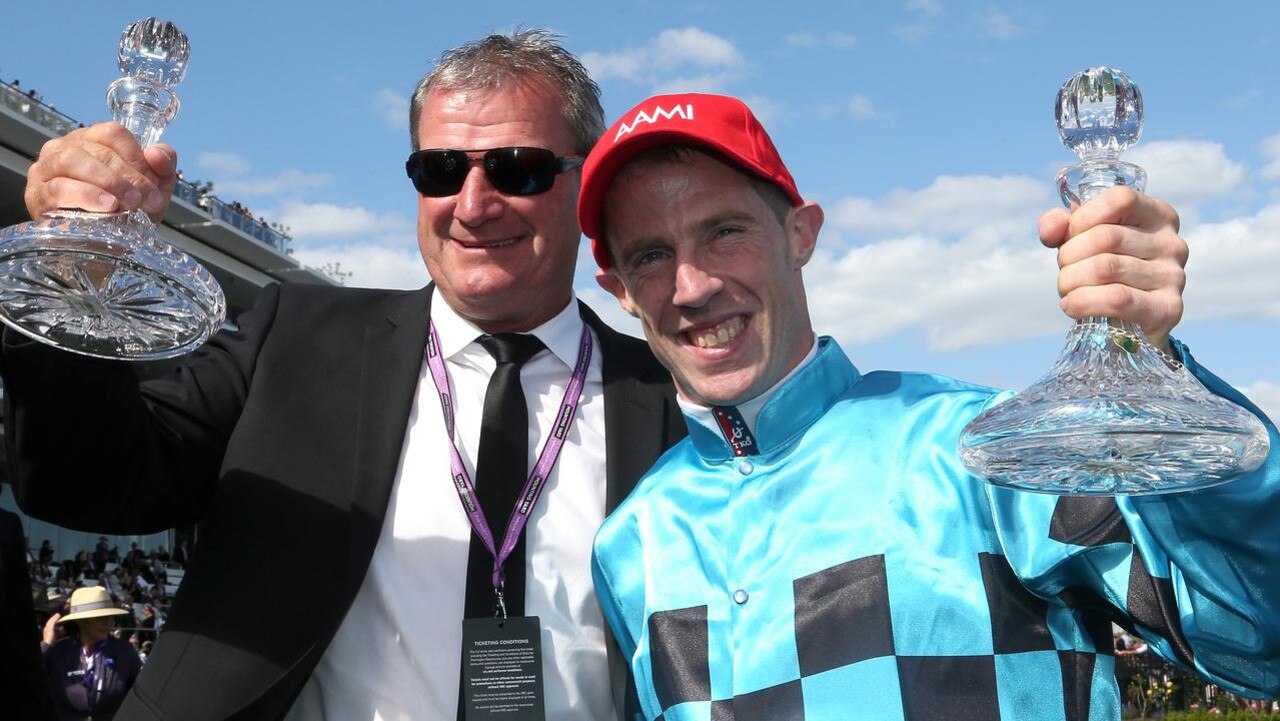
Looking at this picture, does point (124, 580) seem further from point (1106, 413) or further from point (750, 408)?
point (1106, 413)

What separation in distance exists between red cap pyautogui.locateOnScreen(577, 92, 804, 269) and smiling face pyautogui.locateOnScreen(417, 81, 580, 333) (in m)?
0.72

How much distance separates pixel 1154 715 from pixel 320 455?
21.8 m

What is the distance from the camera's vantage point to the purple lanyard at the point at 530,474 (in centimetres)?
271

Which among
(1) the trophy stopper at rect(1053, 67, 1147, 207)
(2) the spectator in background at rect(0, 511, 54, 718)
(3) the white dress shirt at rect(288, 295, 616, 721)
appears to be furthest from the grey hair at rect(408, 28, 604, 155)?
(2) the spectator in background at rect(0, 511, 54, 718)

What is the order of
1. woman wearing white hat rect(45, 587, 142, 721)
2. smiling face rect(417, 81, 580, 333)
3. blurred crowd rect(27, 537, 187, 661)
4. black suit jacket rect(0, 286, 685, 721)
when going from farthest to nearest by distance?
blurred crowd rect(27, 537, 187, 661) < woman wearing white hat rect(45, 587, 142, 721) < smiling face rect(417, 81, 580, 333) < black suit jacket rect(0, 286, 685, 721)

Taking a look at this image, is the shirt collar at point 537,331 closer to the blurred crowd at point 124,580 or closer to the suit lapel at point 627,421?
the suit lapel at point 627,421

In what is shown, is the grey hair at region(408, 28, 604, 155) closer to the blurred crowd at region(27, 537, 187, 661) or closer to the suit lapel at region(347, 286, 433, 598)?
the suit lapel at region(347, 286, 433, 598)

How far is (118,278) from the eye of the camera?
1938 mm

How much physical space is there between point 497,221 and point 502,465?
676 mm

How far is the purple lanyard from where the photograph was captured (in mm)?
2713


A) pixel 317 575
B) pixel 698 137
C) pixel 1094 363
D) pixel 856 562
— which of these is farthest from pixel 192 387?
pixel 1094 363

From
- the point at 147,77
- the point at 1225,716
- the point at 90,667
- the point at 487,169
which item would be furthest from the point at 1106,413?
the point at 1225,716

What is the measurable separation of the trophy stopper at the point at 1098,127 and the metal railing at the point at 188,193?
2658cm

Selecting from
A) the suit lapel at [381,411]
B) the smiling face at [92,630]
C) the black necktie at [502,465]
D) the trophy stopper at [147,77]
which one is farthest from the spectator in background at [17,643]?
the smiling face at [92,630]
